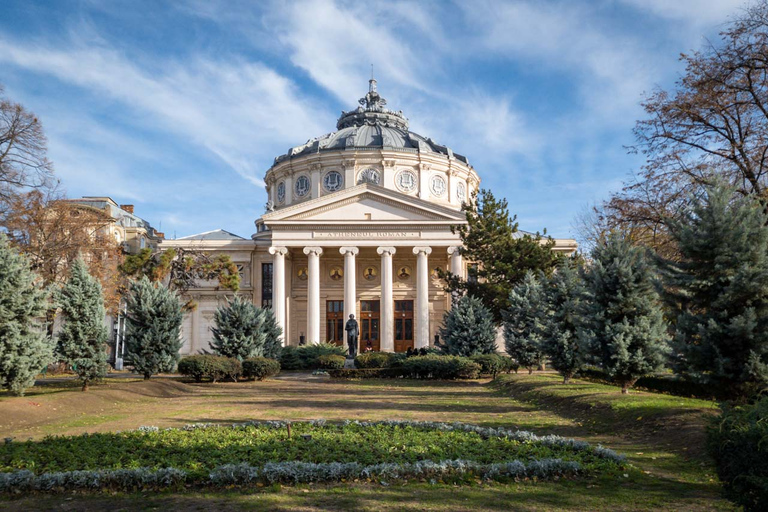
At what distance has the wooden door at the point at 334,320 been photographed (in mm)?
51500

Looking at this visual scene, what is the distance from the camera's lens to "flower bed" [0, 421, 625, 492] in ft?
25.3

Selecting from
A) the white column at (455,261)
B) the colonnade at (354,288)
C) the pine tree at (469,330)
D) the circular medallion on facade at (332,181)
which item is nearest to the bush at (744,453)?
the pine tree at (469,330)

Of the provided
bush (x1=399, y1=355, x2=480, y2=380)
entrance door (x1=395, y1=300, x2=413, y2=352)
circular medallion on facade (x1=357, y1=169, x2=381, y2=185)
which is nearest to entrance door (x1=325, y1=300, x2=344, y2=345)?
entrance door (x1=395, y1=300, x2=413, y2=352)

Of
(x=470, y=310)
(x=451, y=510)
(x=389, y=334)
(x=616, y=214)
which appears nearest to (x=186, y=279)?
(x=389, y=334)

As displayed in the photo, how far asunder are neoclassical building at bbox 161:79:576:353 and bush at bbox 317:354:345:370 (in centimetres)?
1149

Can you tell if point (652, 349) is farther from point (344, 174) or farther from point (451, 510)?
point (344, 174)

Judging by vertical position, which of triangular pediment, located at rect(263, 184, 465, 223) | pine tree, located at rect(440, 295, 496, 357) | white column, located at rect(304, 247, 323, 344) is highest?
triangular pediment, located at rect(263, 184, 465, 223)

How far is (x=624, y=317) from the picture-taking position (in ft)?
56.1

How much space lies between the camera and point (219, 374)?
2734 centimetres

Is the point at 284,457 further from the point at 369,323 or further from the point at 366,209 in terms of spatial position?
the point at 369,323

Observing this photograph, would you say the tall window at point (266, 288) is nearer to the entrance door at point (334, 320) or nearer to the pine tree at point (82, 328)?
the entrance door at point (334, 320)

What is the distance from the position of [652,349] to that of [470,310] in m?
14.3

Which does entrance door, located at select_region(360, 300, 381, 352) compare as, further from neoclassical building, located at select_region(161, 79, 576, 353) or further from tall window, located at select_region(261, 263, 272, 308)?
tall window, located at select_region(261, 263, 272, 308)

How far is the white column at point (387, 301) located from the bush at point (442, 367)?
16.9m
